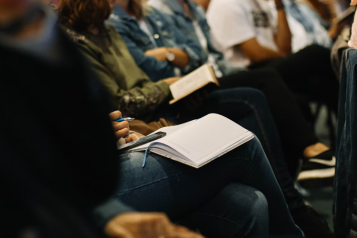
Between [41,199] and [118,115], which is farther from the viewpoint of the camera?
[118,115]

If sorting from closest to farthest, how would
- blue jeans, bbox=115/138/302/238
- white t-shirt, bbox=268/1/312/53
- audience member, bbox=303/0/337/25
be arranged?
blue jeans, bbox=115/138/302/238
white t-shirt, bbox=268/1/312/53
audience member, bbox=303/0/337/25

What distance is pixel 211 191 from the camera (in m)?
0.95

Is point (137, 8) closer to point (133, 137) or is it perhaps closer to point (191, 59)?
point (191, 59)

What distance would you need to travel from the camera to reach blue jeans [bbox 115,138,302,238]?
892mm

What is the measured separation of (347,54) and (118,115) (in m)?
0.73

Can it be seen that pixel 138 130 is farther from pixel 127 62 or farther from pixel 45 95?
pixel 45 95

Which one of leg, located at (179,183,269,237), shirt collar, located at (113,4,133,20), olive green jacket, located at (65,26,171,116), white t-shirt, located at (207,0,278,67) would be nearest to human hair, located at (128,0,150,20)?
shirt collar, located at (113,4,133,20)

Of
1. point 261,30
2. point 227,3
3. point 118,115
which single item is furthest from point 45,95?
point 261,30

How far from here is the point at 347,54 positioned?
1231 mm

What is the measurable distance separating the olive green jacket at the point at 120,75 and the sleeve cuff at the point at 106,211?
70 centimetres

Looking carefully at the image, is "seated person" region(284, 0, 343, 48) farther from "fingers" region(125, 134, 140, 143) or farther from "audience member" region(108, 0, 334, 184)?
"fingers" region(125, 134, 140, 143)

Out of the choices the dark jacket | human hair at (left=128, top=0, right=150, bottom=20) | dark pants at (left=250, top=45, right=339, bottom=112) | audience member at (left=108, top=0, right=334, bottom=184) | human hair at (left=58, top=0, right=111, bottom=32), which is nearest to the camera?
the dark jacket

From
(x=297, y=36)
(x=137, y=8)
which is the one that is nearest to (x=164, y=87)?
(x=137, y=8)

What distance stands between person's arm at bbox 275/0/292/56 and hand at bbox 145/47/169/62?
0.95m
